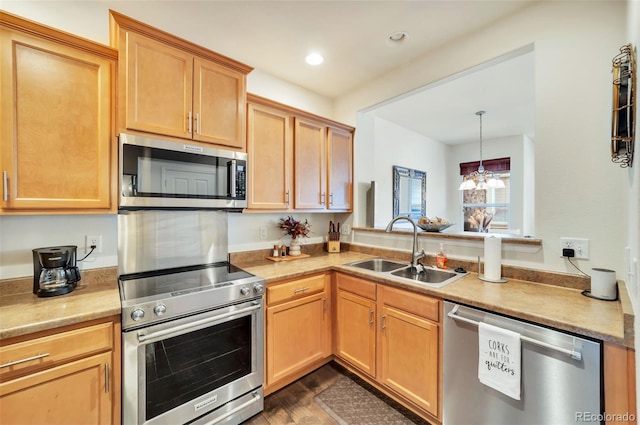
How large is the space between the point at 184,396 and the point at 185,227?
1.10 metres

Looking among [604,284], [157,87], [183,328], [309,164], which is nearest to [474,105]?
[309,164]

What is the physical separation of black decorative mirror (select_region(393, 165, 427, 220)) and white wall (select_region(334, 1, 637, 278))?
86.7 inches

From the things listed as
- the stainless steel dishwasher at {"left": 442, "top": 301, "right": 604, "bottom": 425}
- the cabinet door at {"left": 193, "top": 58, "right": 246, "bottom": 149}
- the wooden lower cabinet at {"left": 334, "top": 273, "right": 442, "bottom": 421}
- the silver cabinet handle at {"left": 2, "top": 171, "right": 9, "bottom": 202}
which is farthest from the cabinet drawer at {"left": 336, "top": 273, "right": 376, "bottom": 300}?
the silver cabinet handle at {"left": 2, "top": 171, "right": 9, "bottom": 202}

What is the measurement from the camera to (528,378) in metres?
1.25

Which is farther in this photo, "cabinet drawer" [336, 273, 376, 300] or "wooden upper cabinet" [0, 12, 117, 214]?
"cabinet drawer" [336, 273, 376, 300]

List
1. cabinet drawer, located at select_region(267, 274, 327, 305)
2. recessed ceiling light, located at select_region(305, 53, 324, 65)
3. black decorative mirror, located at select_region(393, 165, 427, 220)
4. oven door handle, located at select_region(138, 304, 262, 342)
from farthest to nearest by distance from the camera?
1. black decorative mirror, located at select_region(393, 165, 427, 220)
2. recessed ceiling light, located at select_region(305, 53, 324, 65)
3. cabinet drawer, located at select_region(267, 274, 327, 305)
4. oven door handle, located at select_region(138, 304, 262, 342)

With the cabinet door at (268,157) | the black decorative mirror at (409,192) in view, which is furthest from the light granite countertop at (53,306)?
the black decorative mirror at (409,192)

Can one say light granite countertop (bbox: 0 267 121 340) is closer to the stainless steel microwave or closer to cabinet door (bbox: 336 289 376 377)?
the stainless steel microwave

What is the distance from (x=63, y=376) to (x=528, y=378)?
6.96ft

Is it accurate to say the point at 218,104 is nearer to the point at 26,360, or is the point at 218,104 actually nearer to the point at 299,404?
the point at 26,360

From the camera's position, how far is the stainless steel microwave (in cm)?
152

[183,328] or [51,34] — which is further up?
[51,34]

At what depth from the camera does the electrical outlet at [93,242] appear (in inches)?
66.2

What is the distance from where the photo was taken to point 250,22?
73.7 inches
